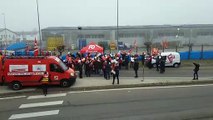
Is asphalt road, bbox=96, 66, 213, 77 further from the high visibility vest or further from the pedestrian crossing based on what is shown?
the pedestrian crossing

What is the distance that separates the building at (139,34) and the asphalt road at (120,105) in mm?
52742

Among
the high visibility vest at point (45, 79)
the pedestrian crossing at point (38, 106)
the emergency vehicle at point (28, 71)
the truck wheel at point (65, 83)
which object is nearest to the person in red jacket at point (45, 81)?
the high visibility vest at point (45, 79)

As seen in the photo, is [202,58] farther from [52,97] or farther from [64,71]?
[52,97]

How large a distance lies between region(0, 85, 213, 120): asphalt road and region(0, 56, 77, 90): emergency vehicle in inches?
75.1

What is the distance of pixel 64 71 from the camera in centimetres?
1975

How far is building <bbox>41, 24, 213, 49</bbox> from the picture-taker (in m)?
71.7

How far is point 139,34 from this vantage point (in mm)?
74188

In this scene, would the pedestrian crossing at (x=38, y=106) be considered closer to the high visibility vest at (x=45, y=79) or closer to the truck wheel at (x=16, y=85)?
the high visibility vest at (x=45, y=79)

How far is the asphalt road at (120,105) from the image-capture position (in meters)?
13.0

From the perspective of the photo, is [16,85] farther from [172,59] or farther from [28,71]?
[172,59]

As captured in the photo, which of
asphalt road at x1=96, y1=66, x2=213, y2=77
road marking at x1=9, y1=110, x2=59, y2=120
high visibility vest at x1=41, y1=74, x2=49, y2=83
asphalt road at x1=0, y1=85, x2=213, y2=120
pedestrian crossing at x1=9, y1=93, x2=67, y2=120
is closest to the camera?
asphalt road at x1=0, y1=85, x2=213, y2=120

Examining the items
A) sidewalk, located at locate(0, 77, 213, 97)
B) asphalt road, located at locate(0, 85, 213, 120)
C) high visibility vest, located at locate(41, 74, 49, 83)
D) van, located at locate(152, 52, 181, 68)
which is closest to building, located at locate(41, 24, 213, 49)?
van, located at locate(152, 52, 181, 68)

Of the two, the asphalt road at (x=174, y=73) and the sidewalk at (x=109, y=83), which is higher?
the asphalt road at (x=174, y=73)

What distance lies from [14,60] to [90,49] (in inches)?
475
